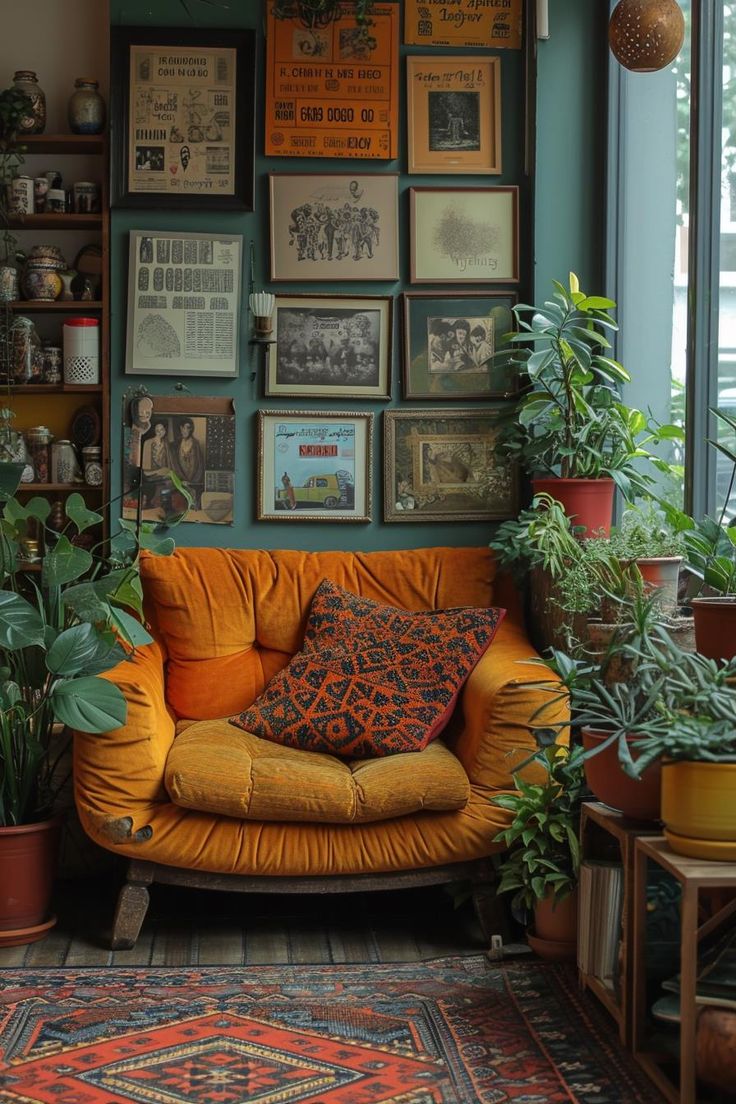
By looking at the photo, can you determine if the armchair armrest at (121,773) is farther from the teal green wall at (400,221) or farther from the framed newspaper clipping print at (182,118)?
the framed newspaper clipping print at (182,118)

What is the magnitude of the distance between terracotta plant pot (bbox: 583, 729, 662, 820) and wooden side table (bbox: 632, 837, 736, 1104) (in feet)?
0.33

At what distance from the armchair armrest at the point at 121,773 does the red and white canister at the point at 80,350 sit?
1.36m

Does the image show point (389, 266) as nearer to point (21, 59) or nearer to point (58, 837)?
point (21, 59)

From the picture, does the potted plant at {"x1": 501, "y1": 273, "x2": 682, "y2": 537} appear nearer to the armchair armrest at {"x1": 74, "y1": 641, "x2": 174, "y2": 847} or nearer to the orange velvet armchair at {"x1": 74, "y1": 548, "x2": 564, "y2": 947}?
the orange velvet armchair at {"x1": 74, "y1": 548, "x2": 564, "y2": 947}

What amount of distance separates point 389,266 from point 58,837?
208 centimetres

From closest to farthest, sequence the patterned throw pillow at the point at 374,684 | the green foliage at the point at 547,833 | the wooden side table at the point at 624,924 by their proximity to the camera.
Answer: the wooden side table at the point at 624,924, the green foliage at the point at 547,833, the patterned throw pillow at the point at 374,684

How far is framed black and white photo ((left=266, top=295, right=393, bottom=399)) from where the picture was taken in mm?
4133

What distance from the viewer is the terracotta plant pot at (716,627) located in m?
2.56

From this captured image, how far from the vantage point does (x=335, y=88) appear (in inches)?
161

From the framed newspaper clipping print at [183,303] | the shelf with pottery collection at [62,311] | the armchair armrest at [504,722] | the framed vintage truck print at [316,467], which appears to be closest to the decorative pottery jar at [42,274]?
the shelf with pottery collection at [62,311]

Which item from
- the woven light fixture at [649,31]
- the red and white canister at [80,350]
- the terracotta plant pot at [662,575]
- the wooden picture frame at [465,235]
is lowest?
the terracotta plant pot at [662,575]

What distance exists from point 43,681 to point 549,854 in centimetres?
140

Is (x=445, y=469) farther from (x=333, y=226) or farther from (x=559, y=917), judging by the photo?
(x=559, y=917)

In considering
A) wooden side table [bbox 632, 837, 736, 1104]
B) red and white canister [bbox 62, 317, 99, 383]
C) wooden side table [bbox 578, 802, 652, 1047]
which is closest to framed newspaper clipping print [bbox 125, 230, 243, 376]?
red and white canister [bbox 62, 317, 99, 383]
